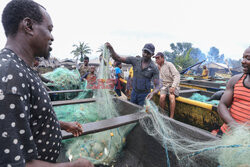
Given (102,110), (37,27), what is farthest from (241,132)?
(102,110)

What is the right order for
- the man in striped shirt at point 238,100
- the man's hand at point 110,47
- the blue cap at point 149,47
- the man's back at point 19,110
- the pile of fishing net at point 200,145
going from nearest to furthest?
the man's back at point 19,110 → the pile of fishing net at point 200,145 → the man in striped shirt at point 238,100 → the man's hand at point 110,47 → the blue cap at point 149,47

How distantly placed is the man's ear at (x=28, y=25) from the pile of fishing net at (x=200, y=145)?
176 cm

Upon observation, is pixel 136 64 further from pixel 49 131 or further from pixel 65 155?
pixel 49 131

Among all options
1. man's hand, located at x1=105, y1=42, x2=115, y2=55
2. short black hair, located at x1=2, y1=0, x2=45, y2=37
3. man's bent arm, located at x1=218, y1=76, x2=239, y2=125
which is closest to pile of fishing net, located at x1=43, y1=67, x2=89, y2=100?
man's hand, located at x1=105, y1=42, x2=115, y2=55

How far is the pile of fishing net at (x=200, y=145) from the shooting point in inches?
45.9

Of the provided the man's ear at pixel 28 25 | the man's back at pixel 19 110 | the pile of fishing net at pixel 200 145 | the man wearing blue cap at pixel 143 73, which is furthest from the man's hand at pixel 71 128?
the man wearing blue cap at pixel 143 73

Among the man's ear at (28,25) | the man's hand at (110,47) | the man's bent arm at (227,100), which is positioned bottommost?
the man's bent arm at (227,100)

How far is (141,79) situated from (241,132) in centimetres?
238

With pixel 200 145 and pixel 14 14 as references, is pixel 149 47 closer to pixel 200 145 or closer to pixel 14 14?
pixel 200 145

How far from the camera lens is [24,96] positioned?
0.72 m

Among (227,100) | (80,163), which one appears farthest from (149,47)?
(80,163)

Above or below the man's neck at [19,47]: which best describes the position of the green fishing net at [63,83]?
below

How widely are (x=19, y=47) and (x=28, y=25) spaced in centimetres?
15

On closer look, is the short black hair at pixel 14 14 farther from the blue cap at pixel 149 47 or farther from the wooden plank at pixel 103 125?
the blue cap at pixel 149 47
